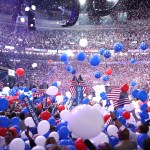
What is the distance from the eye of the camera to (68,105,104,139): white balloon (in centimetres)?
341

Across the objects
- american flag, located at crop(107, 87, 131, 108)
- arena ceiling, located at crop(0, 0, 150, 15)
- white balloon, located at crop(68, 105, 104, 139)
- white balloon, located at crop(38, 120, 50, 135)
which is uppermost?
arena ceiling, located at crop(0, 0, 150, 15)

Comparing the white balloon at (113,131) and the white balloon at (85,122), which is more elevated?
the white balloon at (85,122)

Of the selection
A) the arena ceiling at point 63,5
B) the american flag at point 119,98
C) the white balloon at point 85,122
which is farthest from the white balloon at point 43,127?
the arena ceiling at point 63,5

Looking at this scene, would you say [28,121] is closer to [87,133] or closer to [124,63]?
[87,133]

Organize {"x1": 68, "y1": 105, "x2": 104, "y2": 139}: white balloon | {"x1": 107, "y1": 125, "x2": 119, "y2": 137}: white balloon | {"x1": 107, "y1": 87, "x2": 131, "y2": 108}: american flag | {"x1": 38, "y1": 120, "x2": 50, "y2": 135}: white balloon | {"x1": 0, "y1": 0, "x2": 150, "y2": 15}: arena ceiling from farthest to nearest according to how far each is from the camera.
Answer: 1. {"x1": 0, "y1": 0, "x2": 150, "y2": 15}: arena ceiling
2. {"x1": 107, "y1": 87, "x2": 131, "y2": 108}: american flag
3. {"x1": 107, "y1": 125, "x2": 119, "y2": 137}: white balloon
4. {"x1": 38, "y1": 120, "x2": 50, "y2": 135}: white balloon
5. {"x1": 68, "y1": 105, "x2": 104, "y2": 139}: white balloon

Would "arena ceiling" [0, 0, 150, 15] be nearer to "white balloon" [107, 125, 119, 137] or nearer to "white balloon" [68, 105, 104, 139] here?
"white balloon" [107, 125, 119, 137]

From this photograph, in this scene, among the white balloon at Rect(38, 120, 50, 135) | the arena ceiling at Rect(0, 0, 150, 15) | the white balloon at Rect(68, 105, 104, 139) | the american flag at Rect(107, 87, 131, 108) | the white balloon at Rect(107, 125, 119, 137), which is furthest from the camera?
the arena ceiling at Rect(0, 0, 150, 15)

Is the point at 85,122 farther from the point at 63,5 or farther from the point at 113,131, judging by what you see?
the point at 63,5

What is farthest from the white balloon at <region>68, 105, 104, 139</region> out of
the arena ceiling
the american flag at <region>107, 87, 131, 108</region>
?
the arena ceiling

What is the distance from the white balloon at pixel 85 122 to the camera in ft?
11.2

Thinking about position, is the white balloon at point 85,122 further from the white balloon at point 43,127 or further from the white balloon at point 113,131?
the white balloon at point 113,131

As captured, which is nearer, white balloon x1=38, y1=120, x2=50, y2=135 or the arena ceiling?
white balloon x1=38, y1=120, x2=50, y2=135

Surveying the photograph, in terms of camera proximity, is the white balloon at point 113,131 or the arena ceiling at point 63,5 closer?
the white balloon at point 113,131

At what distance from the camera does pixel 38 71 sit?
31.8 metres
